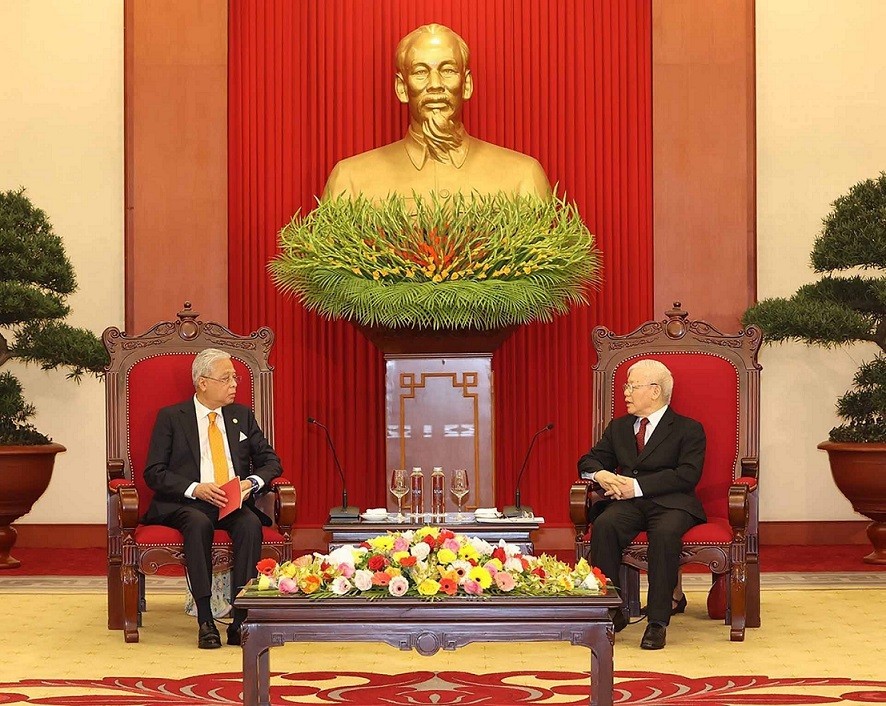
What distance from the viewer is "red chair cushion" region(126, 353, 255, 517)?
5914 millimetres

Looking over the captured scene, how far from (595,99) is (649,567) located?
3.38 m

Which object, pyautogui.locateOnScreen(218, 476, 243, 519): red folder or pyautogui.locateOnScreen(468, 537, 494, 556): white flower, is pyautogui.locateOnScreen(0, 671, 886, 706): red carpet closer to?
pyautogui.locateOnScreen(468, 537, 494, 556): white flower

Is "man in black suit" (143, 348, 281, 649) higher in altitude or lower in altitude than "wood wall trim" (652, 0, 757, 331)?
lower

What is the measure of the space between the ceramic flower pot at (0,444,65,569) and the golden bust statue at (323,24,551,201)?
6.38 ft

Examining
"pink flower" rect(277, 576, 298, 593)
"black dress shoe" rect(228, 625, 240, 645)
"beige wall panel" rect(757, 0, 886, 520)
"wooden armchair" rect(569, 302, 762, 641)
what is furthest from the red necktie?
"beige wall panel" rect(757, 0, 886, 520)

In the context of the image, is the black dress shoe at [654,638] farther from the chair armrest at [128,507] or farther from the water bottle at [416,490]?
the chair armrest at [128,507]

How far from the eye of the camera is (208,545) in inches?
211

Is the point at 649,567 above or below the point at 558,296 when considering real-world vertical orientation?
below

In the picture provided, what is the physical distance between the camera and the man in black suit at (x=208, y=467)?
5.36m

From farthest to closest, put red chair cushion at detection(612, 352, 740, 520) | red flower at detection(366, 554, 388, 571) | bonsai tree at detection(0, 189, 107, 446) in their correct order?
1. bonsai tree at detection(0, 189, 107, 446)
2. red chair cushion at detection(612, 352, 740, 520)
3. red flower at detection(366, 554, 388, 571)

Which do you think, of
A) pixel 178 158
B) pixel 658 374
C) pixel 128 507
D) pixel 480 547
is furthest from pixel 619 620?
pixel 178 158

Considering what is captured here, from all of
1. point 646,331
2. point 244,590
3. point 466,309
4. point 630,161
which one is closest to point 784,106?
point 630,161

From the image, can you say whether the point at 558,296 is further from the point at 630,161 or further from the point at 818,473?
the point at 818,473

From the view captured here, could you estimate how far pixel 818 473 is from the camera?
806cm
